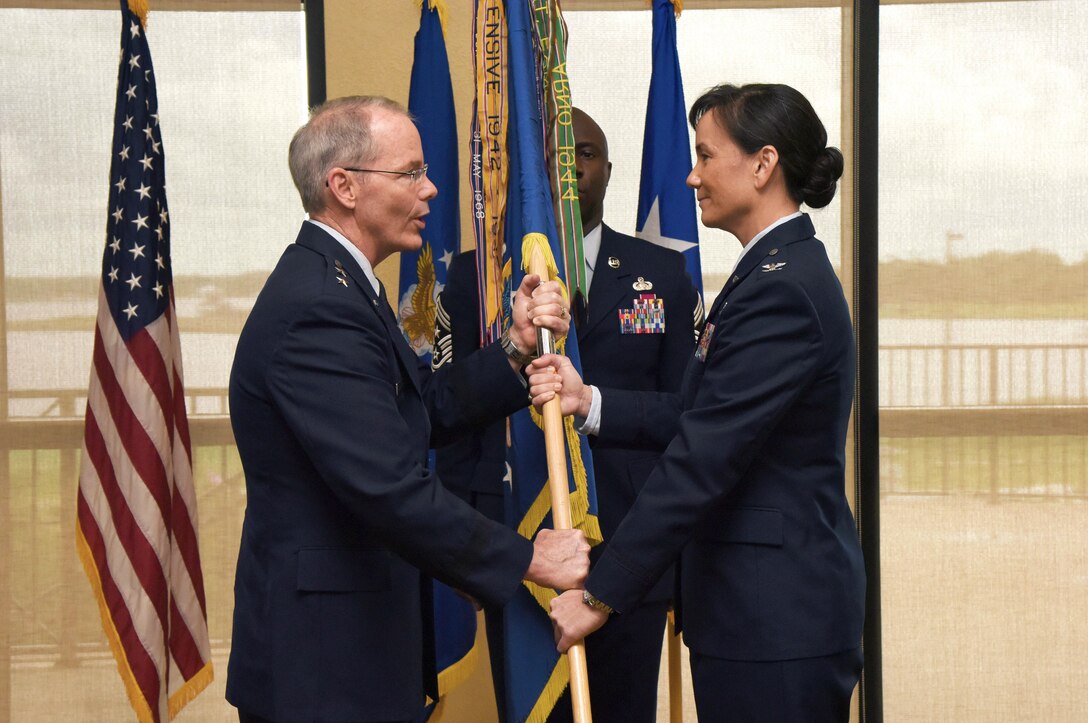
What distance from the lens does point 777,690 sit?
1.81m

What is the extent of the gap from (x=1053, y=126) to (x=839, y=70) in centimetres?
71

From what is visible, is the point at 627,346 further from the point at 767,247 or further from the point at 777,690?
the point at 777,690

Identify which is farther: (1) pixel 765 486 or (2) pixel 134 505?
(2) pixel 134 505

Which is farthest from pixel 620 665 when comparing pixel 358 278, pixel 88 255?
pixel 88 255

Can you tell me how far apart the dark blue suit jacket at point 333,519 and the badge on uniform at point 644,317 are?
0.85 metres

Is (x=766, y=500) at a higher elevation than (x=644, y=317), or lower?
lower

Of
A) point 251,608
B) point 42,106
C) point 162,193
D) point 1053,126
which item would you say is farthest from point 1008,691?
point 42,106

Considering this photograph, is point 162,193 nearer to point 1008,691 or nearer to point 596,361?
point 596,361

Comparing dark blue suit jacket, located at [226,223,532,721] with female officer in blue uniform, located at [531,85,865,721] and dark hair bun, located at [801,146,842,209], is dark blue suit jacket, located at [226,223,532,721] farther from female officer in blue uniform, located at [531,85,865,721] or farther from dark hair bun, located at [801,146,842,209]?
dark hair bun, located at [801,146,842,209]

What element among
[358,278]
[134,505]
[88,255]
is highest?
[88,255]

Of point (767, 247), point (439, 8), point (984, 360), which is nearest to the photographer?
point (767, 247)

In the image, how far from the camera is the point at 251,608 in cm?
177

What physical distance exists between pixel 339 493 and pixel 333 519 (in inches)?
3.3

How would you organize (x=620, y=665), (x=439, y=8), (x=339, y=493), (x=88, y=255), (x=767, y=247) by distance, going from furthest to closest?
(x=88, y=255) < (x=439, y=8) < (x=620, y=665) < (x=767, y=247) < (x=339, y=493)
